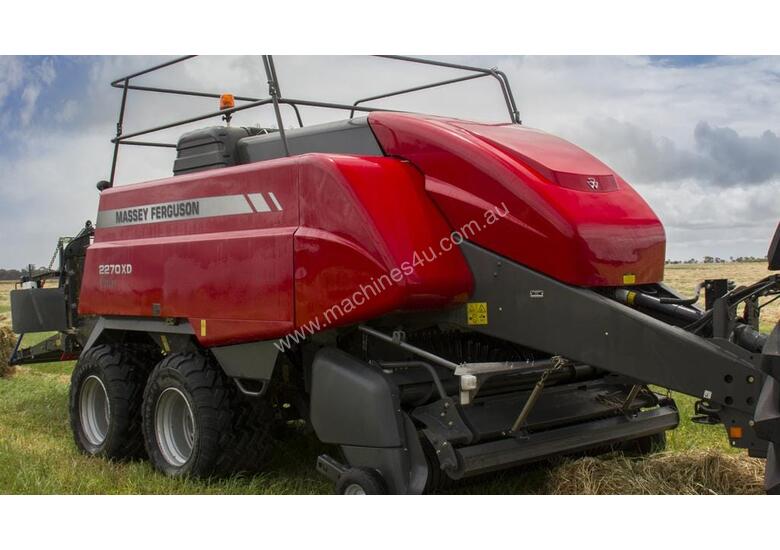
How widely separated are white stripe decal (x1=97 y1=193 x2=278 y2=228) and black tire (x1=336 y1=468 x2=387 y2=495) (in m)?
1.73

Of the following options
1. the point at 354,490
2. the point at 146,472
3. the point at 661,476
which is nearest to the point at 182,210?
the point at 146,472

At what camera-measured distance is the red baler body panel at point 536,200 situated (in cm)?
474

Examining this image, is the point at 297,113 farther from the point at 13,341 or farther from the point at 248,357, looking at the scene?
the point at 13,341

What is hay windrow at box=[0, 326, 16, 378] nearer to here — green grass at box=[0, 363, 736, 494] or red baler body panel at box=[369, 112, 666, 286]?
green grass at box=[0, 363, 736, 494]

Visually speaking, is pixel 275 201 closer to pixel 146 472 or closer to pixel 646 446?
pixel 146 472

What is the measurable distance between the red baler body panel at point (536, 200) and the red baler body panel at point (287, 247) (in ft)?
0.58

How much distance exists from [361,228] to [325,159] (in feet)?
1.69

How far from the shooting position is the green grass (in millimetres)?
5648

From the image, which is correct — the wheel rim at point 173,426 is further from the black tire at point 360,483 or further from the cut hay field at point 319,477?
the black tire at point 360,483

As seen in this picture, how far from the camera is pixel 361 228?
486cm

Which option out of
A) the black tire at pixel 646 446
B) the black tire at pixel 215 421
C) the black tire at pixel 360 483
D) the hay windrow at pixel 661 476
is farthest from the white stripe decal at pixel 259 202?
the black tire at pixel 646 446

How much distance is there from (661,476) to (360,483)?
1.88m

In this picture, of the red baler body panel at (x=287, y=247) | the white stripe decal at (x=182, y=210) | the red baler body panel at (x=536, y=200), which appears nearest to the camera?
the red baler body panel at (x=536, y=200)

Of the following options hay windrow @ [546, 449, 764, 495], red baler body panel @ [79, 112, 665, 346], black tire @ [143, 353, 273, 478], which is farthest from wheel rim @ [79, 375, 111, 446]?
hay windrow @ [546, 449, 764, 495]
